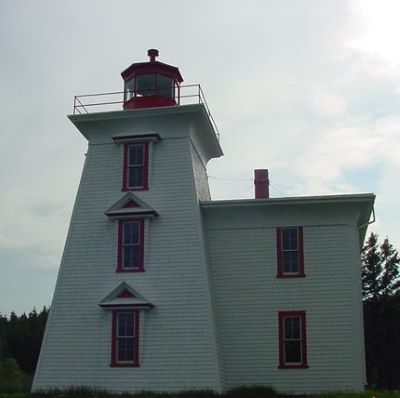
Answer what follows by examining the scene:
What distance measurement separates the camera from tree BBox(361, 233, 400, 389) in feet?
129

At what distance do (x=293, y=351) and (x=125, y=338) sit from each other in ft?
17.8

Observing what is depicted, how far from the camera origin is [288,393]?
21797mm

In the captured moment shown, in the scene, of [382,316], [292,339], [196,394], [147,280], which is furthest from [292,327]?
[382,316]

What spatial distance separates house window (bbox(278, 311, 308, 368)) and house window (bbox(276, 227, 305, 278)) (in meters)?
1.34

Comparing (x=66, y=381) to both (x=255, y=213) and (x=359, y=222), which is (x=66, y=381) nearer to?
(x=255, y=213)

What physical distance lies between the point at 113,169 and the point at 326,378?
996 centimetres

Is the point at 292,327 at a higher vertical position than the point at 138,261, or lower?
lower

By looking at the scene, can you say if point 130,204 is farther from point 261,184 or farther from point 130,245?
point 261,184

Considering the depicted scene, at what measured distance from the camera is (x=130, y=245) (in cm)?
2308

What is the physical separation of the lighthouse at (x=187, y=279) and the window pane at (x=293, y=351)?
0.11ft

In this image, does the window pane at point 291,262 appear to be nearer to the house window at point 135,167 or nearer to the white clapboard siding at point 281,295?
the white clapboard siding at point 281,295

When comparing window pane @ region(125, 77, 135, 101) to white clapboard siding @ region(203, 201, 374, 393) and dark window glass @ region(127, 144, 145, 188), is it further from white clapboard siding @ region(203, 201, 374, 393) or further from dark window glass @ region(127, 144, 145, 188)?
white clapboard siding @ region(203, 201, 374, 393)

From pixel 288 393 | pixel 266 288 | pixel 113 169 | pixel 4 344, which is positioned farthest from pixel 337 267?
pixel 4 344

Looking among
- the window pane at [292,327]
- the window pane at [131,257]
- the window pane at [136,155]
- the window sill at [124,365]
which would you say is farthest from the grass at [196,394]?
the window pane at [136,155]
